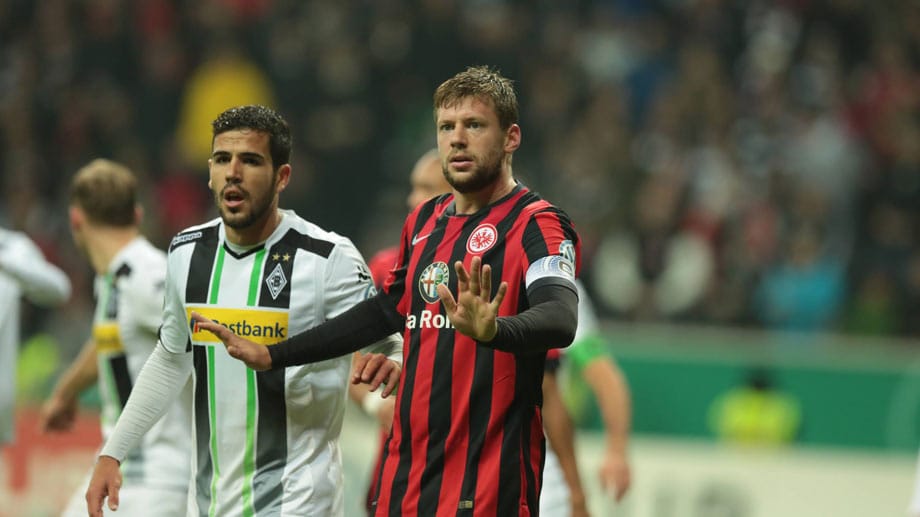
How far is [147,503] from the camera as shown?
20.1 feet

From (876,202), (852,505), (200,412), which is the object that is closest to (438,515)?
(200,412)

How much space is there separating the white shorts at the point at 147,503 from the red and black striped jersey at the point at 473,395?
1723 mm

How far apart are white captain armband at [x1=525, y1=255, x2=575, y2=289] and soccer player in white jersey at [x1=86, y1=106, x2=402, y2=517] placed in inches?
31.3

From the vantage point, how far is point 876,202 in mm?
13117

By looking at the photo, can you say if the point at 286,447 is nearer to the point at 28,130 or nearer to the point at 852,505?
the point at 852,505

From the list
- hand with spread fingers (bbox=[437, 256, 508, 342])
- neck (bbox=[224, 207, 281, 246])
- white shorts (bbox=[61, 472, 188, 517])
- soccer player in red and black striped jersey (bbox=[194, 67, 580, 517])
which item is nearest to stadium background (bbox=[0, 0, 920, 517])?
white shorts (bbox=[61, 472, 188, 517])

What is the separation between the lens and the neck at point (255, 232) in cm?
517

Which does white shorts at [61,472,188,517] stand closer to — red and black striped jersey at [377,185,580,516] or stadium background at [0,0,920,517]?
red and black striped jersey at [377,185,580,516]

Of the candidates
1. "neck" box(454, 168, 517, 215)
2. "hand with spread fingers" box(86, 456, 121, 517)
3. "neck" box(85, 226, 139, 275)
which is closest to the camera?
"neck" box(454, 168, 517, 215)

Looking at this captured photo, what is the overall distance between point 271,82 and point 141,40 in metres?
1.52

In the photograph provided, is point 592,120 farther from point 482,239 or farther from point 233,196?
point 482,239

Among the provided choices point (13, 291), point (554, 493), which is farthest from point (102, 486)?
point (13, 291)

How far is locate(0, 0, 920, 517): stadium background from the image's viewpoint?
1174 cm

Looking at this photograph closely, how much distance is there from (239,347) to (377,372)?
1.60ft
